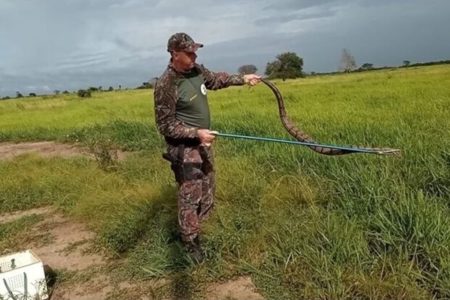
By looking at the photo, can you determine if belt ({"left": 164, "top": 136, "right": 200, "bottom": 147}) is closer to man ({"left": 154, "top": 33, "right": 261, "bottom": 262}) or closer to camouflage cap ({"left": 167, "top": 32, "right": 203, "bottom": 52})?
Answer: man ({"left": 154, "top": 33, "right": 261, "bottom": 262})

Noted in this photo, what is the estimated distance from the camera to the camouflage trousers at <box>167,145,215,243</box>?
131 inches

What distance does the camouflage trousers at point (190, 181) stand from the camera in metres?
3.32

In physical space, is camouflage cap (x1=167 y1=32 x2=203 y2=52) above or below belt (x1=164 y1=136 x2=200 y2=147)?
above

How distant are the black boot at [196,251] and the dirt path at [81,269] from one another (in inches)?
10.4

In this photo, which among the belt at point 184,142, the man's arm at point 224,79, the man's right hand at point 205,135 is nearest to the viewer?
the man's right hand at point 205,135

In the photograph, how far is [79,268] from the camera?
3857mm

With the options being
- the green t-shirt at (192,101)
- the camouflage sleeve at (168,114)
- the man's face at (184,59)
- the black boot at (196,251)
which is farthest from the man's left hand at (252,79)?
the black boot at (196,251)

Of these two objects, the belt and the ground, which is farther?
the belt

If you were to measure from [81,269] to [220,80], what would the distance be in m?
1.96

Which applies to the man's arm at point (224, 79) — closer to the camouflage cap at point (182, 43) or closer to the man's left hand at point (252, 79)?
the man's left hand at point (252, 79)

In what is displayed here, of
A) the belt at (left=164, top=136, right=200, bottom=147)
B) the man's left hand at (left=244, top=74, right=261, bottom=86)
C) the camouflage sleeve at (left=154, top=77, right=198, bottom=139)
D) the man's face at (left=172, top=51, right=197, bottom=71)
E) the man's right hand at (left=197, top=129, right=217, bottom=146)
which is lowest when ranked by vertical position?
the belt at (left=164, top=136, right=200, bottom=147)

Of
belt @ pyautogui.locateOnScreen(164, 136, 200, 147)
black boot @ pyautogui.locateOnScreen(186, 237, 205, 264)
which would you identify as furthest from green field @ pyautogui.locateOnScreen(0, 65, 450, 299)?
belt @ pyautogui.locateOnScreen(164, 136, 200, 147)

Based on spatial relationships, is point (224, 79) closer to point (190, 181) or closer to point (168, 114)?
point (168, 114)

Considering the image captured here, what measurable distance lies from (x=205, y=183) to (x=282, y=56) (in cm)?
6553
